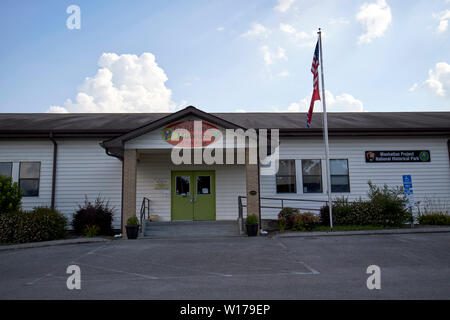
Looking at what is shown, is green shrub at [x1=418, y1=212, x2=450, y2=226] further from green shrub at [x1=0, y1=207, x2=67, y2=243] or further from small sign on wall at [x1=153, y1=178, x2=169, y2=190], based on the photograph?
green shrub at [x1=0, y1=207, x2=67, y2=243]

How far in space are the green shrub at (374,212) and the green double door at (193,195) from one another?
4.89 metres

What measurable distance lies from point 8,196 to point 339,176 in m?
13.0

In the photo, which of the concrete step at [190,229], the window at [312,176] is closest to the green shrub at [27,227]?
the concrete step at [190,229]

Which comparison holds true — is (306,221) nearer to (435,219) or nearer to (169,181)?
(435,219)

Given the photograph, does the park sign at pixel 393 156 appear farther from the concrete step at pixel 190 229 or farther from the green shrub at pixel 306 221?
the concrete step at pixel 190 229

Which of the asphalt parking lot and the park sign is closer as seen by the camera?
the asphalt parking lot

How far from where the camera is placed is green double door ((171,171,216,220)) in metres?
15.3

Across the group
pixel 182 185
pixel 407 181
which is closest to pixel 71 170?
pixel 182 185

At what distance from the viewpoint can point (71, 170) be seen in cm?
1485

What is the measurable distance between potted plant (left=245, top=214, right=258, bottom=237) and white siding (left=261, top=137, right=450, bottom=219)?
315cm

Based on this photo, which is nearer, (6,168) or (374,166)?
(6,168)

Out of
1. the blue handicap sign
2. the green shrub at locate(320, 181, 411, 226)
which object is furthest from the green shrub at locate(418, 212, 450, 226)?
the blue handicap sign
